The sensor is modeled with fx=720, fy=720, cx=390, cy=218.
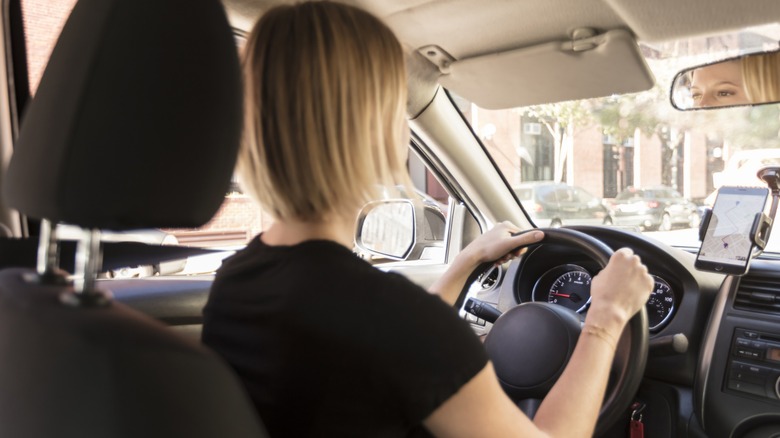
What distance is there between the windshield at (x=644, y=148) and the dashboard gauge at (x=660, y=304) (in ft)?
0.74

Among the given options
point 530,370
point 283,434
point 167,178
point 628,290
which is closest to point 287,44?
point 167,178

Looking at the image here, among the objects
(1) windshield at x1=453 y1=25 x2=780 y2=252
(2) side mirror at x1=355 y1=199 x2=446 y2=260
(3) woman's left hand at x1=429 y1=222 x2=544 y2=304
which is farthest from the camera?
(2) side mirror at x1=355 y1=199 x2=446 y2=260

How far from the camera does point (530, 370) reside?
1880 millimetres

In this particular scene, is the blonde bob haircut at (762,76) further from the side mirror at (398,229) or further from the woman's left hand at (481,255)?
the side mirror at (398,229)

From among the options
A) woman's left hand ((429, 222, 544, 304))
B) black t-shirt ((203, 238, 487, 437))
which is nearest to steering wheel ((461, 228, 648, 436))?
woman's left hand ((429, 222, 544, 304))

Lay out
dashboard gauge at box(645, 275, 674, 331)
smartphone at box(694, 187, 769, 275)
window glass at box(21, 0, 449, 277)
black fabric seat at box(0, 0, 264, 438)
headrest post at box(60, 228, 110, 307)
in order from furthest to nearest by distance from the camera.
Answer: dashboard gauge at box(645, 275, 674, 331)
smartphone at box(694, 187, 769, 275)
window glass at box(21, 0, 449, 277)
headrest post at box(60, 228, 110, 307)
black fabric seat at box(0, 0, 264, 438)

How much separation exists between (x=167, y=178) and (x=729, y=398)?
185 centimetres

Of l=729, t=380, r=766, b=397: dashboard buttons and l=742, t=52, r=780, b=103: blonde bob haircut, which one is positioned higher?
l=742, t=52, r=780, b=103: blonde bob haircut

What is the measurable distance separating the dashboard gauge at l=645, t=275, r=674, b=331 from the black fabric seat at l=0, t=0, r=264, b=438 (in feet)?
5.87

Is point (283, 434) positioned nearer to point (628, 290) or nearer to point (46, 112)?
point (46, 112)

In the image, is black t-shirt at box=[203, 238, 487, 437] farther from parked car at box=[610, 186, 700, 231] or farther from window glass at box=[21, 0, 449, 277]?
parked car at box=[610, 186, 700, 231]

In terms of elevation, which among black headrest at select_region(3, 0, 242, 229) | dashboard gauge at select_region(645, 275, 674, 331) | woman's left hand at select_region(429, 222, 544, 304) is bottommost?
dashboard gauge at select_region(645, 275, 674, 331)

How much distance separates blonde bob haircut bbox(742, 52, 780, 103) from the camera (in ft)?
7.57

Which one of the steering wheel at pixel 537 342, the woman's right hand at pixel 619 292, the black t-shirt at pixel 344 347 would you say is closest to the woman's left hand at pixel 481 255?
the steering wheel at pixel 537 342
